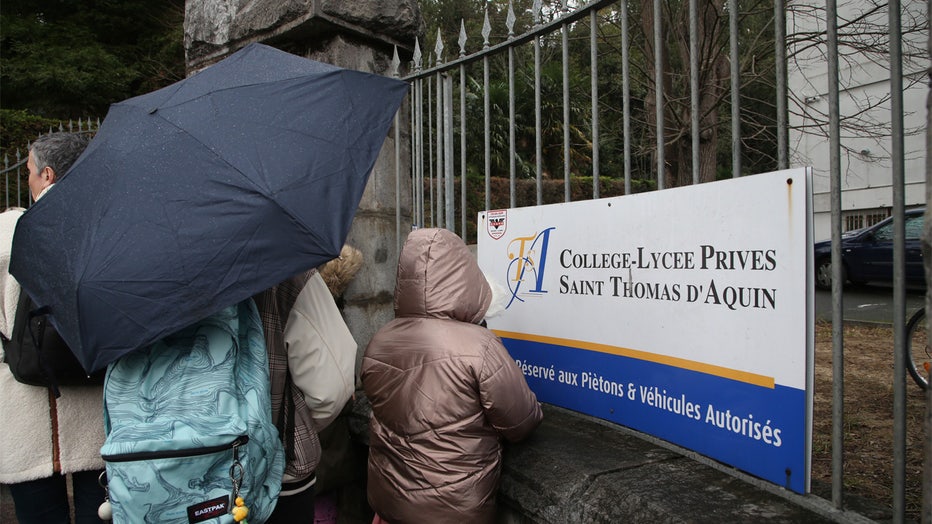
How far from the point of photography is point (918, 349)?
577 cm

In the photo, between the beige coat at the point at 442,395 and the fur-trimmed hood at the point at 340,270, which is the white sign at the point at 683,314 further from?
the fur-trimmed hood at the point at 340,270

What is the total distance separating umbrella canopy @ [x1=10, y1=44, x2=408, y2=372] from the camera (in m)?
1.40

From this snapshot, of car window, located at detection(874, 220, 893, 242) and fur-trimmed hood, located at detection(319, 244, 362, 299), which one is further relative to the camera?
car window, located at detection(874, 220, 893, 242)

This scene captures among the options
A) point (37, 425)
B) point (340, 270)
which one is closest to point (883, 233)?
point (340, 270)

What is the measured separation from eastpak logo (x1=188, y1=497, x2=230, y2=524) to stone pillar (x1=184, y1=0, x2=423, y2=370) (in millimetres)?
1706

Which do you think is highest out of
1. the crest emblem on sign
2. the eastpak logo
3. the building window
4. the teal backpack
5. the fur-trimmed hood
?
the building window

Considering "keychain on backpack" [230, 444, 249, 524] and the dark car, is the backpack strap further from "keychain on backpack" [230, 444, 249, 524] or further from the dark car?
the dark car

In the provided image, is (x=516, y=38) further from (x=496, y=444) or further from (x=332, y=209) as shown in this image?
(x=496, y=444)

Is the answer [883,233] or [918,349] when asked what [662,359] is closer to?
[918,349]

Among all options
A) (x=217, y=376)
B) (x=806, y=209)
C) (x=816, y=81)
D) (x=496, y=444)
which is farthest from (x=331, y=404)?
(x=816, y=81)

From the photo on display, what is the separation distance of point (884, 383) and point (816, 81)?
11087mm

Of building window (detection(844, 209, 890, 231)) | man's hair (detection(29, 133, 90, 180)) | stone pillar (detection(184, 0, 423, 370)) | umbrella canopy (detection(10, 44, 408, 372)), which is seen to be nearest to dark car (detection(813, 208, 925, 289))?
building window (detection(844, 209, 890, 231))

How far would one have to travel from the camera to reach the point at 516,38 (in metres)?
2.46

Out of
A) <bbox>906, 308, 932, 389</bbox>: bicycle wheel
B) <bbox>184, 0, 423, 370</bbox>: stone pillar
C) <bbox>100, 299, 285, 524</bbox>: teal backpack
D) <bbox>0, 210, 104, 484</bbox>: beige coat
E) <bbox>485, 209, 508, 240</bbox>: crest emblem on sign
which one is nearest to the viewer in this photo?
<bbox>100, 299, 285, 524</bbox>: teal backpack
